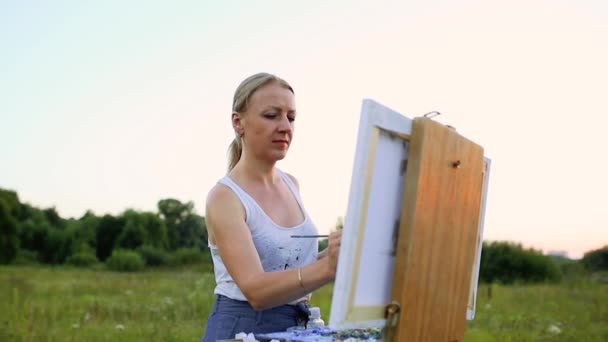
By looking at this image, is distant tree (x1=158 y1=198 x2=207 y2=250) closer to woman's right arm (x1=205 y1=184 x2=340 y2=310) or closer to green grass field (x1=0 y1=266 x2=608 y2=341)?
green grass field (x1=0 y1=266 x2=608 y2=341)

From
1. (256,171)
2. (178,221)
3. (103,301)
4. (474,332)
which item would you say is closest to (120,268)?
(178,221)

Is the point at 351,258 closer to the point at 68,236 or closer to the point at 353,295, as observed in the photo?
the point at 353,295

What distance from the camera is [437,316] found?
2201mm

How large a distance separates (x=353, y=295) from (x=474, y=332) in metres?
5.26

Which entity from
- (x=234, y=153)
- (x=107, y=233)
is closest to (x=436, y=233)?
(x=234, y=153)

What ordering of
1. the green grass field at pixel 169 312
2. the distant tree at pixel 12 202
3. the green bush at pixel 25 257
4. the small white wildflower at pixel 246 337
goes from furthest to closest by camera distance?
the distant tree at pixel 12 202 → the green bush at pixel 25 257 → the green grass field at pixel 169 312 → the small white wildflower at pixel 246 337

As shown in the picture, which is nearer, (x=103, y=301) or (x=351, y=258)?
(x=351, y=258)

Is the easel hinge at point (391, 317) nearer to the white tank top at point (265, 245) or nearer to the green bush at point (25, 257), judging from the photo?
the white tank top at point (265, 245)

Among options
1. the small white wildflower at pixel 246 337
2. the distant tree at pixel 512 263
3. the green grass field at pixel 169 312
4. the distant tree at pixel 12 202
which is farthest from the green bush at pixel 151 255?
the small white wildflower at pixel 246 337

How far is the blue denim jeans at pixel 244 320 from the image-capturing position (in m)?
2.49

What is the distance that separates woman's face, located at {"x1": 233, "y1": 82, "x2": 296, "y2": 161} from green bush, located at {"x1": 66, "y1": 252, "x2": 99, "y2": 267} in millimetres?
22613

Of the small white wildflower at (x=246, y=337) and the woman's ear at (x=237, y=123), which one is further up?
the woman's ear at (x=237, y=123)

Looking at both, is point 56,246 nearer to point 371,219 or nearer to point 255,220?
point 255,220

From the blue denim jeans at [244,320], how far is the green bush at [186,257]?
21.5m
